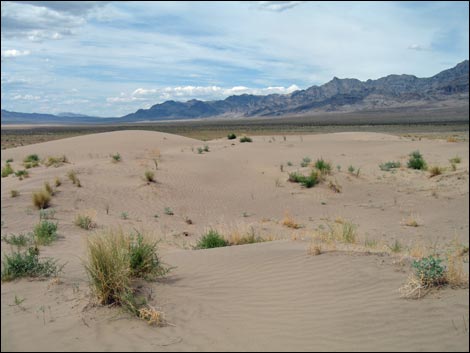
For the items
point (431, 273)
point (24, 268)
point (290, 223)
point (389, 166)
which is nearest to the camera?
point (431, 273)

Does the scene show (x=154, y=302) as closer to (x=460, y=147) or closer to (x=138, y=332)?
(x=138, y=332)

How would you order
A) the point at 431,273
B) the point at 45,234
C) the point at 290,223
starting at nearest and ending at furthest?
1. the point at 431,273
2. the point at 45,234
3. the point at 290,223

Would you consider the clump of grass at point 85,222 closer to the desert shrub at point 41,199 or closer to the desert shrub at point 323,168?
the desert shrub at point 41,199

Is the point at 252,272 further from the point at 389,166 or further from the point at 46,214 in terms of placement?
the point at 389,166

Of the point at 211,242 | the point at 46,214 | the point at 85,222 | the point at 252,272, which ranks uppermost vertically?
the point at 46,214

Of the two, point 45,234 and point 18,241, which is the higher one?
point 18,241

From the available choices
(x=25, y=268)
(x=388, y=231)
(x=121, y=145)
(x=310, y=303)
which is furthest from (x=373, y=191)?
(x=121, y=145)

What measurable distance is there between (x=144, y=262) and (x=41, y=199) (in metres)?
8.48

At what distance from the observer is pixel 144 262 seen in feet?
22.6

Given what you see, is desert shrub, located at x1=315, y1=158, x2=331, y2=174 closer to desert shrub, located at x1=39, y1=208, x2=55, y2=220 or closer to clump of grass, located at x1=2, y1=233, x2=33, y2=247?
desert shrub, located at x1=39, y1=208, x2=55, y2=220

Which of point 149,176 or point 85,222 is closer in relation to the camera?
point 85,222

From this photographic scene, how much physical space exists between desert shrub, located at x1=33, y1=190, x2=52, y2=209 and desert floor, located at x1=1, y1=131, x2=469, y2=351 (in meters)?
0.31

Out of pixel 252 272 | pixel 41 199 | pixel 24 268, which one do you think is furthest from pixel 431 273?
pixel 41 199

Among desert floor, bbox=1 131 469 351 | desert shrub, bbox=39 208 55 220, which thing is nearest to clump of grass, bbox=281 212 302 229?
desert floor, bbox=1 131 469 351
